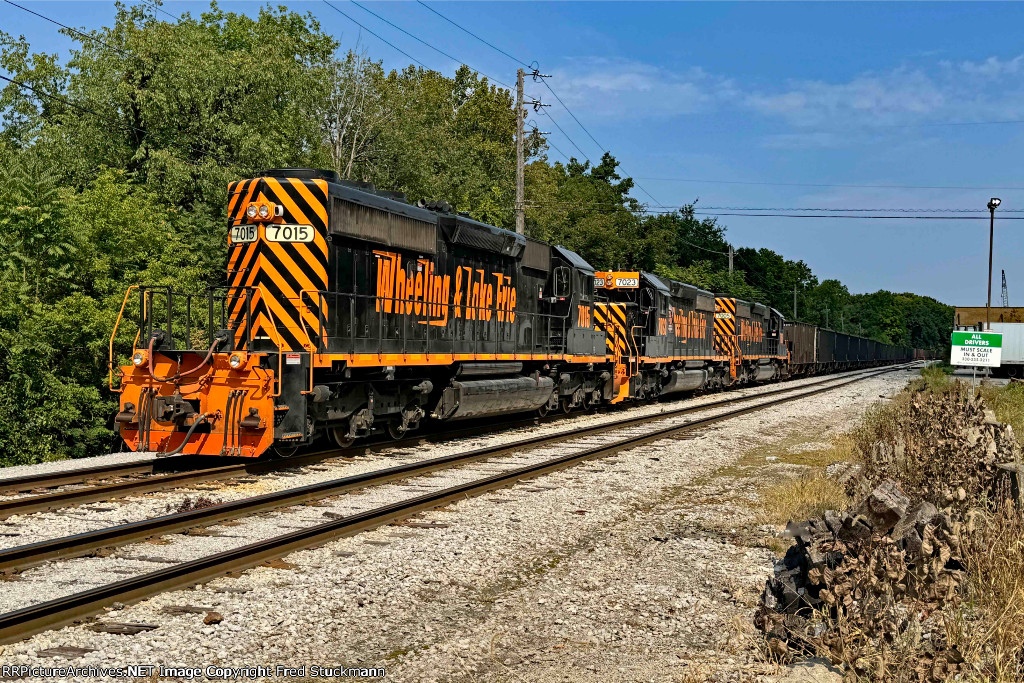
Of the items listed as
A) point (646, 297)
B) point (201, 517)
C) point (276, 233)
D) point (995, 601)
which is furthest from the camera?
point (646, 297)

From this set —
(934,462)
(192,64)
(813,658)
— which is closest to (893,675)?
(813,658)

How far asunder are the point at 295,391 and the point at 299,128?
24.2 meters

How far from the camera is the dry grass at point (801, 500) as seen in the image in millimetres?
8500

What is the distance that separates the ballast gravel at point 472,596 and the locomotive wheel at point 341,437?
2918 millimetres

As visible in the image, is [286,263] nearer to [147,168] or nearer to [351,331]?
[351,331]

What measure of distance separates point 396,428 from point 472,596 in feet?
27.4

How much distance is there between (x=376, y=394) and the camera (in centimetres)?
1250

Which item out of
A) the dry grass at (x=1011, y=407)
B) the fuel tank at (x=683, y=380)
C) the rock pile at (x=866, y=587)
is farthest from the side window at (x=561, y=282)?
the rock pile at (x=866, y=587)

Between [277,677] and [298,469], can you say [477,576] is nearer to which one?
[277,677]

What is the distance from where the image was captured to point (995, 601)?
491cm

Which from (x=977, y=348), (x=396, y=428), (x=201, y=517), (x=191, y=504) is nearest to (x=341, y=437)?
(x=396, y=428)

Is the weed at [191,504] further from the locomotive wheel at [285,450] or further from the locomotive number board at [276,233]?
the locomotive number board at [276,233]

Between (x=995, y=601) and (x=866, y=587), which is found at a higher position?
(x=866, y=587)

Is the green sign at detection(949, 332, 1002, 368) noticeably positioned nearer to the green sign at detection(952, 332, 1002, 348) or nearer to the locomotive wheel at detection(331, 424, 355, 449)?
the green sign at detection(952, 332, 1002, 348)
